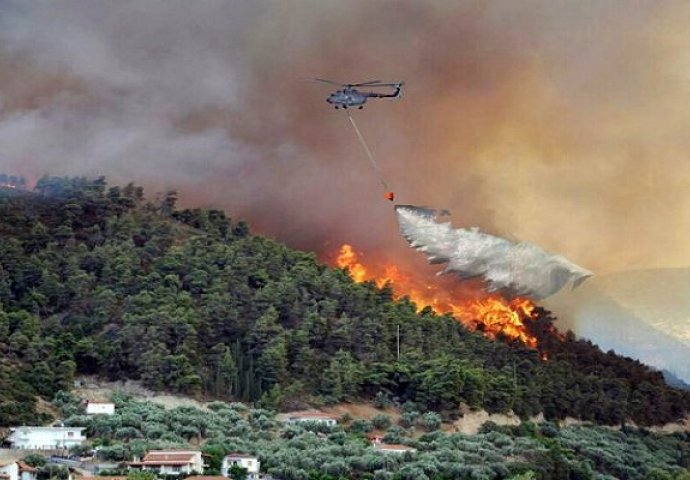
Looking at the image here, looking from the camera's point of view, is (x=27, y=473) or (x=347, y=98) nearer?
(x=27, y=473)

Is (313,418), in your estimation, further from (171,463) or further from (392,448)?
(171,463)

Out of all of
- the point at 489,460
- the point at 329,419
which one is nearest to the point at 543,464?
the point at 489,460

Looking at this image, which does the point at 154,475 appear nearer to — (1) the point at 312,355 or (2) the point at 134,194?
(1) the point at 312,355

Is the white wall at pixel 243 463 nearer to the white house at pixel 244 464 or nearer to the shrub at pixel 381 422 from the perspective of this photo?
the white house at pixel 244 464

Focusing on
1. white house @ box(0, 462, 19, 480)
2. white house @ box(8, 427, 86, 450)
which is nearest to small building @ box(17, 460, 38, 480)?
white house @ box(0, 462, 19, 480)

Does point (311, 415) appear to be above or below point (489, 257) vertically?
below

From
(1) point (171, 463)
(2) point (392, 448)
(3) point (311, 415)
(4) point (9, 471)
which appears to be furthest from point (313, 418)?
(4) point (9, 471)

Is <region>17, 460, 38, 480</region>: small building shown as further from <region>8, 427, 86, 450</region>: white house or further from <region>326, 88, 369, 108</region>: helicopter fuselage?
<region>326, 88, 369, 108</region>: helicopter fuselage
